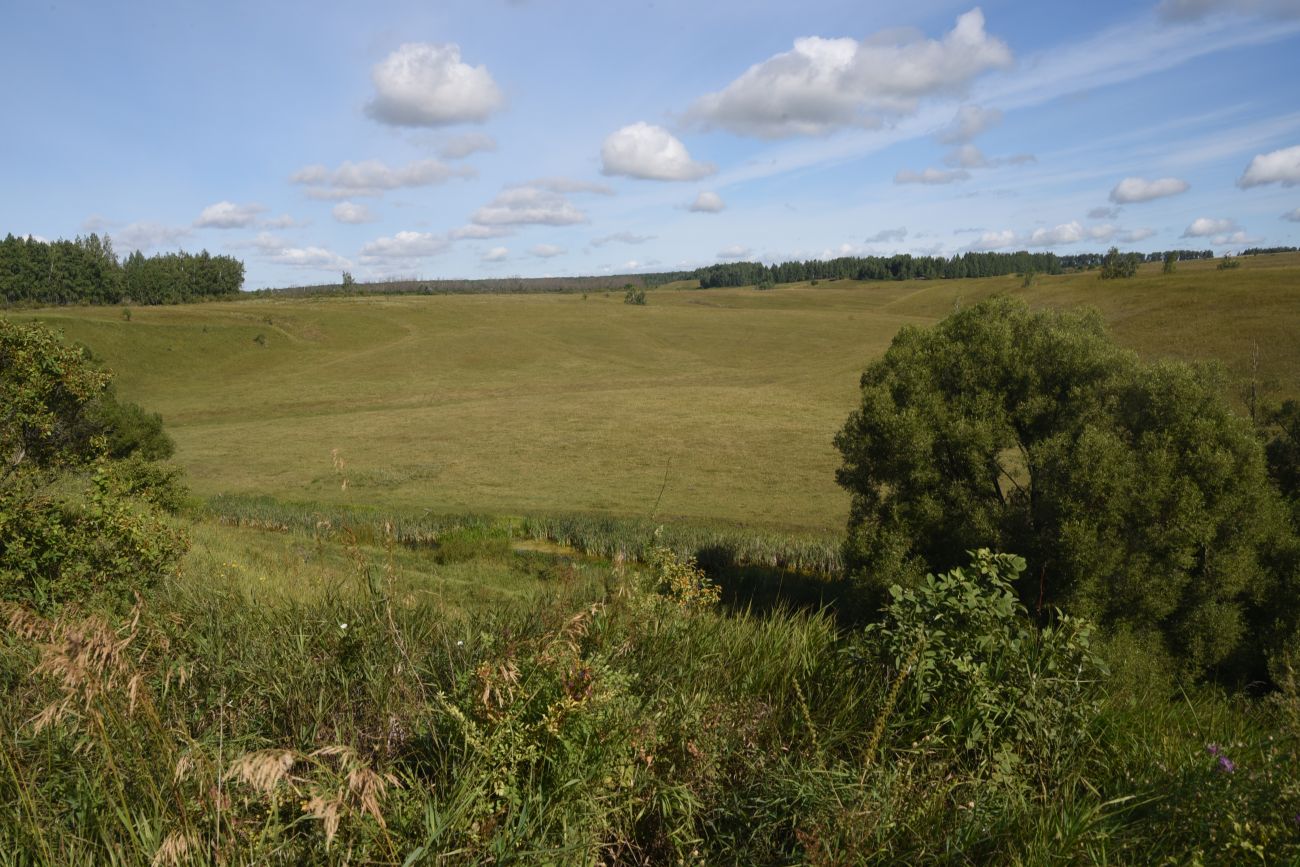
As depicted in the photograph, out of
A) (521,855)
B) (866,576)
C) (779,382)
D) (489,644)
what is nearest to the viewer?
(521,855)

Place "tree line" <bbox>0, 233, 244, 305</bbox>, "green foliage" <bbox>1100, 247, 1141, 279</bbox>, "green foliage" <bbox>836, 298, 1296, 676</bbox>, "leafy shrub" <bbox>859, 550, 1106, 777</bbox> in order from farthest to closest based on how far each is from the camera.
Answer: "tree line" <bbox>0, 233, 244, 305</bbox>, "green foliage" <bbox>1100, 247, 1141, 279</bbox>, "green foliage" <bbox>836, 298, 1296, 676</bbox>, "leafy shrub" <bbox>859, 550, 1106, 777</bbox>

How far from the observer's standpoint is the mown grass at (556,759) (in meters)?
3.13

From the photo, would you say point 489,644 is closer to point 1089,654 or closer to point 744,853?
point 744,853

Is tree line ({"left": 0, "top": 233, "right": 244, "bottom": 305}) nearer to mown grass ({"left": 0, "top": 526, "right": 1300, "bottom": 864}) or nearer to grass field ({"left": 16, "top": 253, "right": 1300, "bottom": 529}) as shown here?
grass field ({"left": 16, "top": 253, "right": 1300, "bottom": 529})

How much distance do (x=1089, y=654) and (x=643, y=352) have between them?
3566 inches

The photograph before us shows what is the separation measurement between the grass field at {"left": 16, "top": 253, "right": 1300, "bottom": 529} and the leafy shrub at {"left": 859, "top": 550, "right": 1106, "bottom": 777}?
10.0 metres

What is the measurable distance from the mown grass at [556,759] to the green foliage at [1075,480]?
1019 centimetres

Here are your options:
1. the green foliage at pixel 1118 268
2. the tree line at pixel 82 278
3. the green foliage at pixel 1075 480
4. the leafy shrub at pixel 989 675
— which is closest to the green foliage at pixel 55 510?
the leafy shrub at pixel 989 675

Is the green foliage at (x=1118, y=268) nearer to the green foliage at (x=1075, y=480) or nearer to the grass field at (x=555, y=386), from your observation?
the grass field at (x=555, y=386)

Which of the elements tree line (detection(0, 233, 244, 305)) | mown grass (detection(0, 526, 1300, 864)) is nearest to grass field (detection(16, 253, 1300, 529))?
mown grass (detection(0, 526, 1300, 864))

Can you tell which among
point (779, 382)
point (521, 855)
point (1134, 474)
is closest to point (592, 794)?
point (521, 855)

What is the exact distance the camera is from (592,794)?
11.4 ft

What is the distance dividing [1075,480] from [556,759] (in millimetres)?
15683

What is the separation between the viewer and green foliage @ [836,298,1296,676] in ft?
52.4
